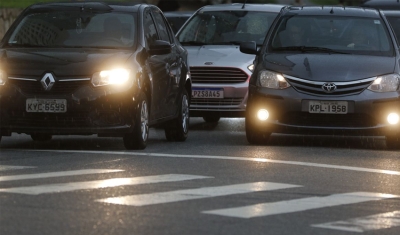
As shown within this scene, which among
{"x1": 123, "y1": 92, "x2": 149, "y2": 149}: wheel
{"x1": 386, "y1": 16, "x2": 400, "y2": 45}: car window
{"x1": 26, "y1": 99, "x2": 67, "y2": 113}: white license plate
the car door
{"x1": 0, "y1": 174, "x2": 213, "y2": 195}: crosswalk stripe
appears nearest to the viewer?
{"x1": 0, "y1": 174, "x2": 213, "y2": 195}: crosswalk stripe

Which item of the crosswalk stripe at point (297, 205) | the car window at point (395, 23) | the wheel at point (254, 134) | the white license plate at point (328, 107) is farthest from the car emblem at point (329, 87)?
the car window at point (395, 23)

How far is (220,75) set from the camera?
59.8 feet

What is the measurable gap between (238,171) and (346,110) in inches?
128

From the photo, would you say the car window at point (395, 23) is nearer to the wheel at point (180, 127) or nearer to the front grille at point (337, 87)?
the wheel at point (180, 127)

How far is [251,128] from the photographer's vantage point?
15.2 metres

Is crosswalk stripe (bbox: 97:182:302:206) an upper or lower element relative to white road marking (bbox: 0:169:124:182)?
upper

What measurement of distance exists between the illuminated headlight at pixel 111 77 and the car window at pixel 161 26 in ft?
6.64

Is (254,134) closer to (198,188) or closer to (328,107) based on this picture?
(328,107)

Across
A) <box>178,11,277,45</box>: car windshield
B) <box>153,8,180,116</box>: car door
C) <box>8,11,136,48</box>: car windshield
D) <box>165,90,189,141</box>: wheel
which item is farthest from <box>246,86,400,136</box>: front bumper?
<box>178,11,277,45</box>: car windshield

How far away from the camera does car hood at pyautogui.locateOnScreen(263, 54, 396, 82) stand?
1483 centimetres

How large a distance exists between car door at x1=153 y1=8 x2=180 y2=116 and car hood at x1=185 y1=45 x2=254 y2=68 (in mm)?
2012

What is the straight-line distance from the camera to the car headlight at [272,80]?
1494 cm

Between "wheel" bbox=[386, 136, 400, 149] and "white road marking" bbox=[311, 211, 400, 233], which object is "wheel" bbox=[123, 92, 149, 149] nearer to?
"wheel" bbox=[386, 136, 400, 149]

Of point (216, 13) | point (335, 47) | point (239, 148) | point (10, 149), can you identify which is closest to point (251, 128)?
point (239, 148)
